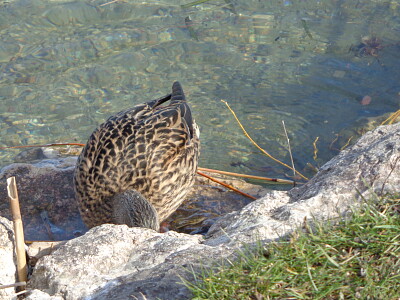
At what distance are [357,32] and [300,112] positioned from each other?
2.42 m

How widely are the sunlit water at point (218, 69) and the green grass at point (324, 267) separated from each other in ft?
12.3

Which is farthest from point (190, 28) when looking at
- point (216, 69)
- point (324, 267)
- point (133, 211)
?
point (324, 267)

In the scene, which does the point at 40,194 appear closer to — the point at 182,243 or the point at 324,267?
the point at 182,243

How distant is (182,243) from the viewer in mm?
3143

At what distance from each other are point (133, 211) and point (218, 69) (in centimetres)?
412

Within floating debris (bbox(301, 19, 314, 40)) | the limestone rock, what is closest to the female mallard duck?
the limestone rock

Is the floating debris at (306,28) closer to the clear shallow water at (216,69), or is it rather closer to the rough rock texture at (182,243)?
the clear shallow water at (216,69)

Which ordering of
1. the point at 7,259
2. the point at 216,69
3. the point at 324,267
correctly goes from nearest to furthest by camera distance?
the point at 324,267 < the point at 7,259 < the point at 216,69

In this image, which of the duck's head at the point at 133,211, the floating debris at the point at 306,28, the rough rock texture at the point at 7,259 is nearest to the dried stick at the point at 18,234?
the rough rock texture at the point at 7,259

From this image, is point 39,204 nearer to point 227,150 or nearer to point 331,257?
point 227,150

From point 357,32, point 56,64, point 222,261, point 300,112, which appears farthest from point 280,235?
point 357,32

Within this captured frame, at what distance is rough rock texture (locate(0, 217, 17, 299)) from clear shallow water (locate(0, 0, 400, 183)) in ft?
10.7

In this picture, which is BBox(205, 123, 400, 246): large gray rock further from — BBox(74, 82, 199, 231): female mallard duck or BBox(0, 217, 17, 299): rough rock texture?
BBox(74, 82, 199, 231): female mallard duck

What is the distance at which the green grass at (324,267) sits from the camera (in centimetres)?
226
